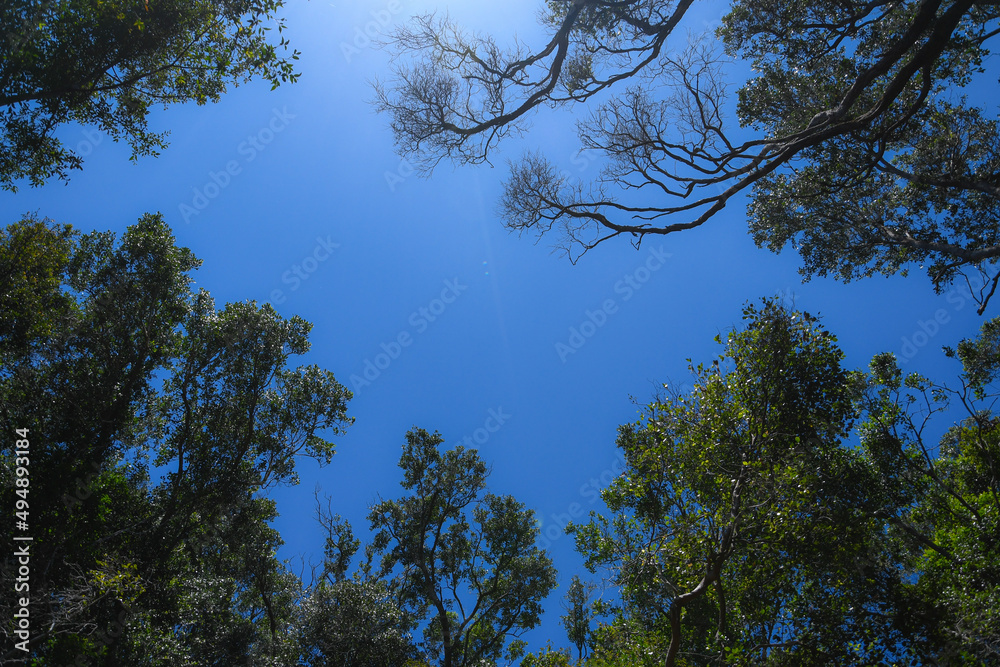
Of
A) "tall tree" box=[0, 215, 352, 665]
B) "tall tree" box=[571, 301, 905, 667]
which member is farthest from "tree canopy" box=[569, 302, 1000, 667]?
"tall tree" box=[0, 215, 352, 665]

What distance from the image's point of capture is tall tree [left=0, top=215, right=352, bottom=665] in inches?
484

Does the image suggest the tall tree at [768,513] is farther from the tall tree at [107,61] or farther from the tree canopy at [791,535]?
the tall tree at [107,61]

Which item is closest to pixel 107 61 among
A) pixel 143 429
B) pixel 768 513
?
pixel 143 429

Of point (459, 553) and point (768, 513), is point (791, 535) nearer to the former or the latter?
point (768, 513)

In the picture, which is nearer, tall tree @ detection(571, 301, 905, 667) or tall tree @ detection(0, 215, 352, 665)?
tall tree @ detection(571, 301, 905, 667)

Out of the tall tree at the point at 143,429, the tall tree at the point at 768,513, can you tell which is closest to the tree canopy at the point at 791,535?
the tall tree at the point at 768,513

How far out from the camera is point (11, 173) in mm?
10398

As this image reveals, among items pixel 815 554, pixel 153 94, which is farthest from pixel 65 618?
pixel 815 554

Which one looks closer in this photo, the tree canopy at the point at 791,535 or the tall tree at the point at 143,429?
the tree canopy at the point at 791,535

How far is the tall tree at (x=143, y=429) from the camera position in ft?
40.3

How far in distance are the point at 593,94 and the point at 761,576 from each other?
11344 mm

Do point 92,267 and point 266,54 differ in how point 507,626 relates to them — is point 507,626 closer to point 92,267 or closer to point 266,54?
point 92,267

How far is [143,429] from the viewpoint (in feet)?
49.1

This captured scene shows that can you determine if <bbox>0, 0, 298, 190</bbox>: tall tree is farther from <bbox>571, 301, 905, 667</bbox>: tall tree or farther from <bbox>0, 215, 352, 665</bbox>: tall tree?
<bbox>571, 301, 905, 667</bbox>: tall tree
